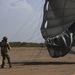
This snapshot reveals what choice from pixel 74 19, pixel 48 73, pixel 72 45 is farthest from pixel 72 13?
pixel 48 73

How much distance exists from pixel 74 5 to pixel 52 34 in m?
2.76

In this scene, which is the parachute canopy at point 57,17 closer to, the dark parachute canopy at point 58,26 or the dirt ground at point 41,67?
the dark parachute canopy at point 58,26

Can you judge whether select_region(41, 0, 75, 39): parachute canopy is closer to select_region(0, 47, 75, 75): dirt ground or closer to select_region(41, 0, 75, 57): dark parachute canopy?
select_region(41, 0, 75, 57): dark parachute canopy

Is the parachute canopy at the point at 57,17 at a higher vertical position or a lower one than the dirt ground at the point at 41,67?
higher

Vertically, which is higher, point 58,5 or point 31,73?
point 58,5

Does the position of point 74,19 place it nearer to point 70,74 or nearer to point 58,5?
point 58,5

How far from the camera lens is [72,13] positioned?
92.6 feet

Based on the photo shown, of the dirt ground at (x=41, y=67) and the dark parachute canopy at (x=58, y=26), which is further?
the dark parachute canopy at (x=58, y=26)

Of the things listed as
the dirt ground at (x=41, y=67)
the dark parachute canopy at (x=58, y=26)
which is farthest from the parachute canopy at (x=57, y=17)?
the dirt ground at (x=41, y=67)

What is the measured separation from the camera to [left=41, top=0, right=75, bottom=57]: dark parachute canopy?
27.9 meters

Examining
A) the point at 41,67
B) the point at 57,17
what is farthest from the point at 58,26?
the point at 41,67

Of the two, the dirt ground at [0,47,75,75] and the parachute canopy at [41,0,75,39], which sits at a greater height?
the parachute canopy at [41,0,75,39]

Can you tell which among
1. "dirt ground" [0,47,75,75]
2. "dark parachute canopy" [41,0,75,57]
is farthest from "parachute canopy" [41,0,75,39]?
"dirt ground" [0,47,75,75]

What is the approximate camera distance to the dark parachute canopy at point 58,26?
27.9 metres
